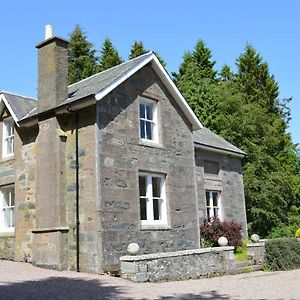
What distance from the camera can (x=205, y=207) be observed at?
20234mm

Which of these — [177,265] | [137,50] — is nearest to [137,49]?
[137,50]

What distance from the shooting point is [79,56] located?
43875 mm

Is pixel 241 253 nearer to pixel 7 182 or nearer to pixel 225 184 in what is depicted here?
pixel 225 184

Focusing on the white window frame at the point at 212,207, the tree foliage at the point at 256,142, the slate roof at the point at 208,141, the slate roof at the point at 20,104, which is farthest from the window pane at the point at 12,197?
the tree foliage at the point at 256,142

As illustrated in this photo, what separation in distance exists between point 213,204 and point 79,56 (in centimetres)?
2742

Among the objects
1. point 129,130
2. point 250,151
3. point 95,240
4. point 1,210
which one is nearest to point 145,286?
point 95,240

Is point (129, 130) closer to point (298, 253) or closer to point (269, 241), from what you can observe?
point (269, 241)

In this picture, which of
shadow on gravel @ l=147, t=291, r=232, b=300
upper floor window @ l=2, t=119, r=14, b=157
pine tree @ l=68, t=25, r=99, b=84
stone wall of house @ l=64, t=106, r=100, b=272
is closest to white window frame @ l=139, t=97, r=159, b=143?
stone wall of house @ l=64, t=106, r=100, b=272

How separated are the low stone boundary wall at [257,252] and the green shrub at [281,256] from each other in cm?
25

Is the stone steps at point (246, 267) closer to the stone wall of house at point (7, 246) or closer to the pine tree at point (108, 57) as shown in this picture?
the stone wall of house at point (7, 246)

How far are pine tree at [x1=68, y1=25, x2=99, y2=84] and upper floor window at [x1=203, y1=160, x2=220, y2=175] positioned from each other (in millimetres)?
22653

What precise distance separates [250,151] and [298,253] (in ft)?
50.0

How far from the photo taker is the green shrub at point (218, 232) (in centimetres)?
1903

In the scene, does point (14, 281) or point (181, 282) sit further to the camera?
point (181, 282)
